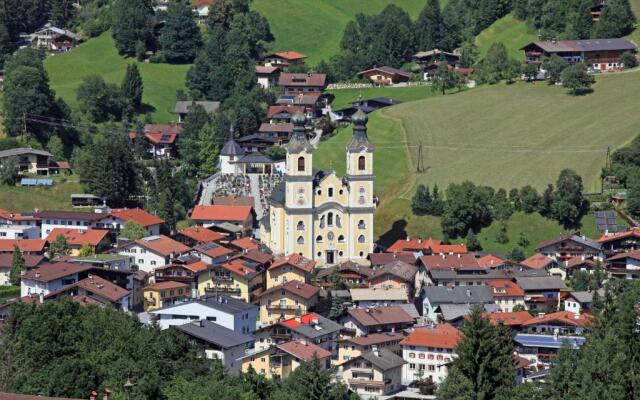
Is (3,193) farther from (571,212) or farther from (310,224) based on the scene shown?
(571,212)

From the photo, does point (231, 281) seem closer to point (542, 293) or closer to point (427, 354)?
point (427, 354)

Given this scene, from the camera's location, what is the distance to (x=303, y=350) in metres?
70.2

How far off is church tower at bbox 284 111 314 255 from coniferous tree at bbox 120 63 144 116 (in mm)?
31993

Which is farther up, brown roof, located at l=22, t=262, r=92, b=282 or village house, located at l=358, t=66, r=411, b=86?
village house, located at l=358, t=66, r=411, b=86

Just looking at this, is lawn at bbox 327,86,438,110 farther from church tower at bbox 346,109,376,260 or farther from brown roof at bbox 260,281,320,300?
brown roof at bbox 260,281,320,300

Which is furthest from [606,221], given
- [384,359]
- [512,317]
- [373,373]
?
[373,373]

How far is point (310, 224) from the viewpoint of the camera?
87938mm

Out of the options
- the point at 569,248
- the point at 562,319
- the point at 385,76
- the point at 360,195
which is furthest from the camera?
the point at 385,76

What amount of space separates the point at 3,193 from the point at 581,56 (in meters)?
45.6

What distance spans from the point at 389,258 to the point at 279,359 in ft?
58.3

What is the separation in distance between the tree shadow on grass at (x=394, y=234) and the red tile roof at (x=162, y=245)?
503 inches

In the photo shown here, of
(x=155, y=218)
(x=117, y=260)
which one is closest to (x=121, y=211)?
(x=155, y=218)

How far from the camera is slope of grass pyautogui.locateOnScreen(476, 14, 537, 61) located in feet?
426

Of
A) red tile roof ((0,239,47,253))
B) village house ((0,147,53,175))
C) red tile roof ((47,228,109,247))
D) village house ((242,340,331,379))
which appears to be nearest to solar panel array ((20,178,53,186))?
village house ((0,147,53,175))
